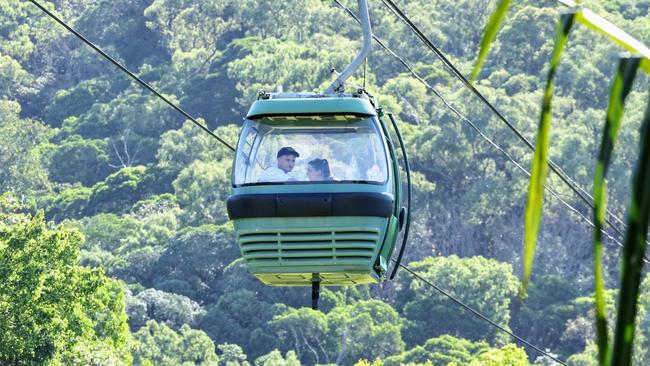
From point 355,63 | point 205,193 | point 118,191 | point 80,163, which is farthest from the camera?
point 80,163

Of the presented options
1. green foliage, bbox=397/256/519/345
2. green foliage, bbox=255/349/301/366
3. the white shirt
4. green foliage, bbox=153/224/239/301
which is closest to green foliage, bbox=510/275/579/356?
green foliage, bbox=397/256/519/345

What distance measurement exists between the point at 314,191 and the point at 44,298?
22915 millimetres

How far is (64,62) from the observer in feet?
335

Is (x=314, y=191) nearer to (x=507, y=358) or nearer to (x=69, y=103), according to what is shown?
(x=507, y=358)

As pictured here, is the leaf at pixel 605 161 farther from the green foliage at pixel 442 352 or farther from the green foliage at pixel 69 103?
the green foliage at pixel 69 103

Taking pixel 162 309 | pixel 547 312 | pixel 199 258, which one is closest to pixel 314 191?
pixel 162 309

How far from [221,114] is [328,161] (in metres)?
82.2

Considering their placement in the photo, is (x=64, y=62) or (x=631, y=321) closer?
(x=631, y=321)

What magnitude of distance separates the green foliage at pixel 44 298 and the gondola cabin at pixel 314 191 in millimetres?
20355

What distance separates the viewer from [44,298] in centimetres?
3222

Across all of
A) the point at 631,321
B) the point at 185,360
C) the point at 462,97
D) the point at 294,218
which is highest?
the point at 631,321

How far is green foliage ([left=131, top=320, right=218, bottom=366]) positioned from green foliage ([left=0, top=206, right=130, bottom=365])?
25.3 m

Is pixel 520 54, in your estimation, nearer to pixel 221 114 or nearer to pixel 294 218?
pixel 221 114

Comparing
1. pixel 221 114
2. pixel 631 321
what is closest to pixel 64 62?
pixel 221 114
